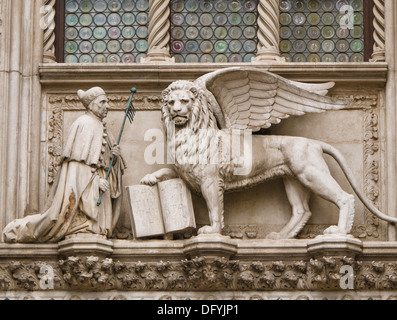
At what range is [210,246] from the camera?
16.4 meters

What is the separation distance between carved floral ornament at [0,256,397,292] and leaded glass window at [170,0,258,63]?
289 centimetres

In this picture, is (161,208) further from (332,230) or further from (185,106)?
(332,230)

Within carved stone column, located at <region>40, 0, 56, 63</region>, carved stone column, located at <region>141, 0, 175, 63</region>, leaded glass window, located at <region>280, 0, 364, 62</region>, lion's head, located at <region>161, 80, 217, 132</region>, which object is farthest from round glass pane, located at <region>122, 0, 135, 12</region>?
leaded glass window, located at <region>280, 0, 364, 62</region>

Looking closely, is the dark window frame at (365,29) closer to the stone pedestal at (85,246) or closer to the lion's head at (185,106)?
the lion's head at (185,106)

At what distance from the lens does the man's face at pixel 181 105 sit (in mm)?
16891

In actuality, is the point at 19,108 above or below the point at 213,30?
below

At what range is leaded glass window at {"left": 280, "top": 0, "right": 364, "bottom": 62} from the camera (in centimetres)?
1811

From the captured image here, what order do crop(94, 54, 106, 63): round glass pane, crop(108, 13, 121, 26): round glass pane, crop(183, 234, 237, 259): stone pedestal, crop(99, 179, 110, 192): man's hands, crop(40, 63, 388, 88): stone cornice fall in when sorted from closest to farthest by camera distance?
crop(183, 234, 237, 259): stone pedestal → crop(99, 179, 110, 192): man's hands → crop(40, 63, 388, 88): stone cornice → crop(94, 54, 106, 63): round glass pane → crop(108, 13, 121, 26): round glass pane

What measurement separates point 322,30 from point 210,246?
136 inches

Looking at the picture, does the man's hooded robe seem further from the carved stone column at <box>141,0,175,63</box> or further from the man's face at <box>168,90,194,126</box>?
the carved stone column at <box>141,0,175,63</box>

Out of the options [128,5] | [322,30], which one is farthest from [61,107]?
[322,30]

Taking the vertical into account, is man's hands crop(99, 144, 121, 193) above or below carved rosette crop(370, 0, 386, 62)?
below

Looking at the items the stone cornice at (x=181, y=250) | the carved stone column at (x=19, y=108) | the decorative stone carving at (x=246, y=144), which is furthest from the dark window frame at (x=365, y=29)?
the stone cornice at (x=181, y=250)
